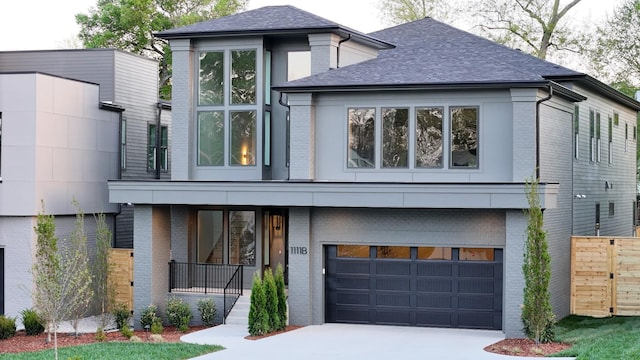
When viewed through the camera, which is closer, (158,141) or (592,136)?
(592,136)

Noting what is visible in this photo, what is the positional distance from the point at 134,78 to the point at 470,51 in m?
12.3

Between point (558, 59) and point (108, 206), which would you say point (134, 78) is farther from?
point (558, 59)

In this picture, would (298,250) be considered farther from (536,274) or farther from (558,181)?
(558,181)

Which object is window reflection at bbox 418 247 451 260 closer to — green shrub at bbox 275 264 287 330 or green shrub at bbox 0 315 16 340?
A: green shrub at bbox 275 264 287 330

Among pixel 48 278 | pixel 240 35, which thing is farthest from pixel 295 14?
pixel 48 278

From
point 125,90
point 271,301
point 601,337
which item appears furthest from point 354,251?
point 125,90

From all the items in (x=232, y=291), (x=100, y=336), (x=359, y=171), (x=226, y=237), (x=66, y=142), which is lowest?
(x=100, y=336)

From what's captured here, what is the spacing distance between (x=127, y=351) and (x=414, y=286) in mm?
8251

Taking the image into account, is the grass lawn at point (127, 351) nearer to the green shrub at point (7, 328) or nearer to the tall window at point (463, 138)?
the green shrub at point (7, 328)

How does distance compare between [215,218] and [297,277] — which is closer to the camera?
[297,277]

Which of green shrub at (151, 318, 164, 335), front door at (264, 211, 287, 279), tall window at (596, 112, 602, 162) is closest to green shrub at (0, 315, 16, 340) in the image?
green shrub at (151, 318, 164, 335)

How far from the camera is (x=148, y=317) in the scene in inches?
1105

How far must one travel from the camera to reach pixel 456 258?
26.9 meters

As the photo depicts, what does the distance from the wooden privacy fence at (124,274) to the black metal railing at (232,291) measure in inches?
122
